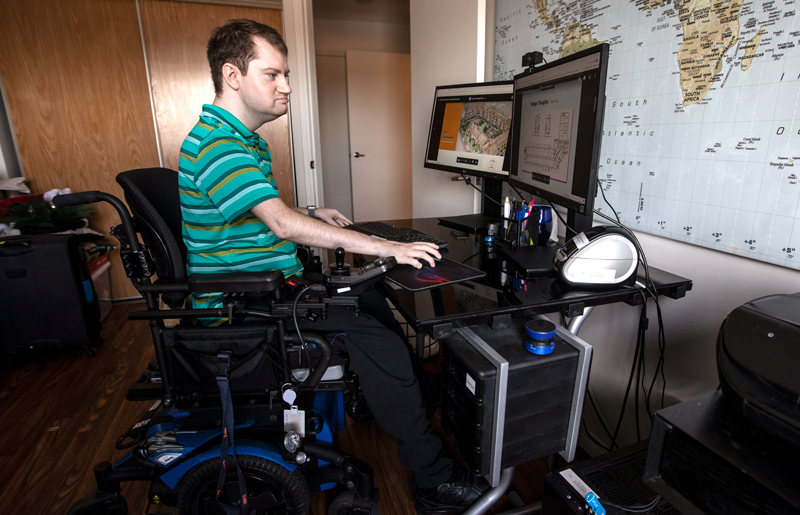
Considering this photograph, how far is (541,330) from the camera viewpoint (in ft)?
3.43

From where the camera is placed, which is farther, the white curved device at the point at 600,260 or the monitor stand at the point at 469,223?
the monitor stand at the point at 469,223

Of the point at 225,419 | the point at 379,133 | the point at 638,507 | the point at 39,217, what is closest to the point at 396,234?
the point at 225,419

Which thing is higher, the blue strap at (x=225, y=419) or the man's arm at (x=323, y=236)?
the man's arm at (x=323, y=236)

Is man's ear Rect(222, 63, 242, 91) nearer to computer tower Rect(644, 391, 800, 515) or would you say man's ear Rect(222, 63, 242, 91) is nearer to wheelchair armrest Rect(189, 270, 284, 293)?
wheelchair armrest Rect(189, 270, 284, 293)

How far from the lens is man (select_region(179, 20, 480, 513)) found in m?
1.10

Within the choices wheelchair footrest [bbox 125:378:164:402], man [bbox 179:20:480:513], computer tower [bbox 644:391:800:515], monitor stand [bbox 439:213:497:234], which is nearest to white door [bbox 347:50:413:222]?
monitor stand [bbox 439:213:497:234]

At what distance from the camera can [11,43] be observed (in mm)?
2693

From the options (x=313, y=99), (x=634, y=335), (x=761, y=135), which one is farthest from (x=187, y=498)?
(x=313, y=99)

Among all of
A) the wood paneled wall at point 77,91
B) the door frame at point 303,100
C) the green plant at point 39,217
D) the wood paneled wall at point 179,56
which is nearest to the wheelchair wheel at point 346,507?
the door frame at point 303,100

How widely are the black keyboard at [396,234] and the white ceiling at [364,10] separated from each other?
3.46m

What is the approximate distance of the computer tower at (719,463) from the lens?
1.87 feet

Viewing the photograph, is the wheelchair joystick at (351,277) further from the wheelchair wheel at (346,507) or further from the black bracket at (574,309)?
the wheelchair wheel at (346,507)

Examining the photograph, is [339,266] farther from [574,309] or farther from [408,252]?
[574,309]

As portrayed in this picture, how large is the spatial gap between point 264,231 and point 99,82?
252 cm
